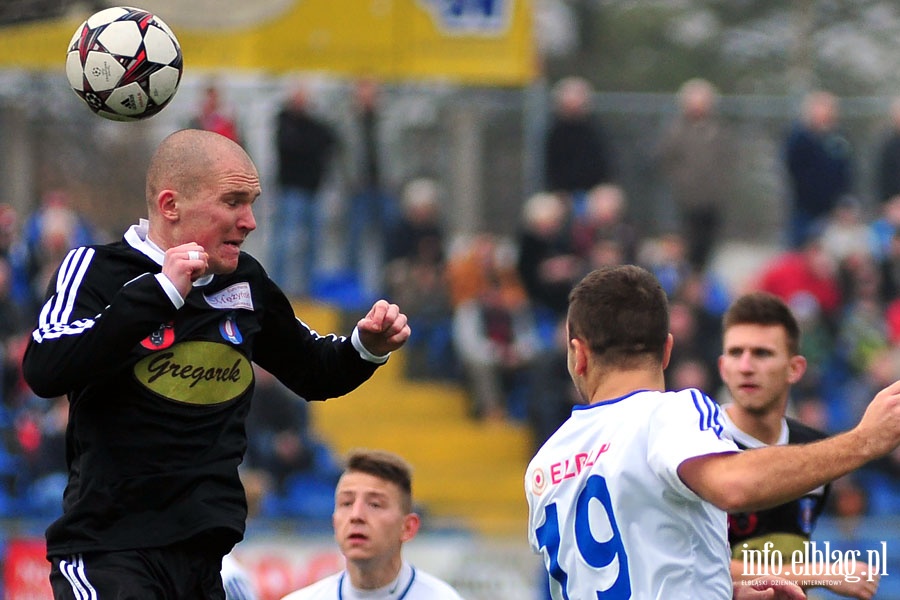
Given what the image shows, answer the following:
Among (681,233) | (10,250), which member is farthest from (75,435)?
(681,233)

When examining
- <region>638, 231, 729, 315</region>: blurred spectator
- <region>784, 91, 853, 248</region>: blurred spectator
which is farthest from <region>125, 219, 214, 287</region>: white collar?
<region>784, 91, 853, 248</region>: blurred spectator

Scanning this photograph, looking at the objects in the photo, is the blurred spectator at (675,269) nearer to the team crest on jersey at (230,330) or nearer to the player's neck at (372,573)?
the player's neck at (372,573)

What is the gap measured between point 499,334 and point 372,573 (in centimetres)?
1003

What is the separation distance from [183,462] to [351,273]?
41.8 ft

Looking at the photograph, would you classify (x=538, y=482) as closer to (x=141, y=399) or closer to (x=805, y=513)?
(x=141, y=399)

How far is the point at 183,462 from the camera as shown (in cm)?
491

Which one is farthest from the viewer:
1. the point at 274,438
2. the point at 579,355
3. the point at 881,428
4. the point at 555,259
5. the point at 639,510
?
the point at 555,259

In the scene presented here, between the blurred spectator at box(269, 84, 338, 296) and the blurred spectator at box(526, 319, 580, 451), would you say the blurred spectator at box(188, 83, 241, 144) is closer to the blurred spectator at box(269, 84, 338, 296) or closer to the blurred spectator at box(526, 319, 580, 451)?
the blurred spectator at box(269, 84, 338, 296)

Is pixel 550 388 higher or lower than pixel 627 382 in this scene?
higher

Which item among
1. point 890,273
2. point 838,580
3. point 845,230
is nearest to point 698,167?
point 845,230

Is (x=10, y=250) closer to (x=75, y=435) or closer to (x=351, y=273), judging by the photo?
(x=351, y=273)

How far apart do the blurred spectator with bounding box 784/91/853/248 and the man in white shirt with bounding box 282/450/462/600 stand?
1133 cm

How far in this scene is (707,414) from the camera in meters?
4.27

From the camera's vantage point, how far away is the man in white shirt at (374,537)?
22.8 ft
